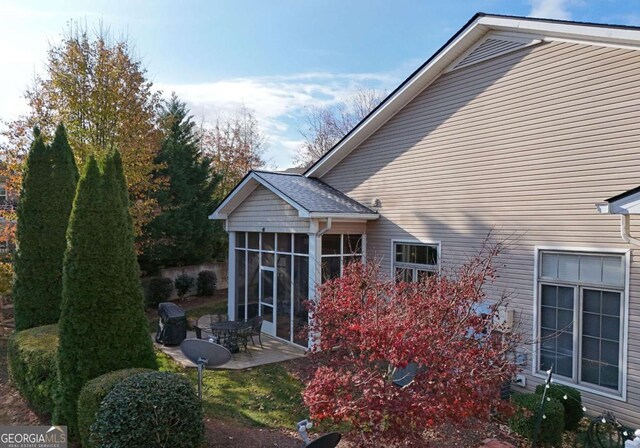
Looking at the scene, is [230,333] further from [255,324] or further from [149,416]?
[149,416]

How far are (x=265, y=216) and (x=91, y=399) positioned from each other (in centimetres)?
762

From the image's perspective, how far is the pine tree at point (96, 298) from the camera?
19.9 ft

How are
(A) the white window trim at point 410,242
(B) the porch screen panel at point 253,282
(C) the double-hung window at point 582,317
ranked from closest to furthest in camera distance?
(C) the double-hung window at point 582,317
(A) the white window trim at point 410,242
(B) the porch screen panel at point 253,282

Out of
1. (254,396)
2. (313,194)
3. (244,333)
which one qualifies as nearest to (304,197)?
(313,194)

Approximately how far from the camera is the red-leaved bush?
4312 mm

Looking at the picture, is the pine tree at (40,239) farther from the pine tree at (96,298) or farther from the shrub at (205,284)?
the shrub at (205,284)

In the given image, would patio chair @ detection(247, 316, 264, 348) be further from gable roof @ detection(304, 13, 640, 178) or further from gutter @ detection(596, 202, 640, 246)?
gutter @ detection(596, 202, 640, 246)

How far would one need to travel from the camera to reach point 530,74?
28.0ft

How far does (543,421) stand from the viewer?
6.31 meters

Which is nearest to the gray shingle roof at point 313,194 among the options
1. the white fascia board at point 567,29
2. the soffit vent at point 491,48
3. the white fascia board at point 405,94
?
the white fascia board at point 405,94

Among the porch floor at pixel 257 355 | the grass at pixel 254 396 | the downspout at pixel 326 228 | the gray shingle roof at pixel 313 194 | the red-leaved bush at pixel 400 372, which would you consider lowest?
the porch floor at pixel 257 355

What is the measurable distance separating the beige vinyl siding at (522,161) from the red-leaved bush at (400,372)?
3462 mm

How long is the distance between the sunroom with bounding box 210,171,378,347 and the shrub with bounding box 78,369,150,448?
5.83m

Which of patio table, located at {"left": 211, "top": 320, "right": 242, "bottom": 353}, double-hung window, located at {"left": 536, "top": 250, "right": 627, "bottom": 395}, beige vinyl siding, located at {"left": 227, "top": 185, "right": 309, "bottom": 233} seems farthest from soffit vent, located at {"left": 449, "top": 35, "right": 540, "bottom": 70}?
patio table, located at {"left": 211, "top": 320, "right": 242, "bottom": 353}
